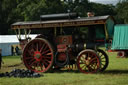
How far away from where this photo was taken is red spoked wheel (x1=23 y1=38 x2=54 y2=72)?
1370 centimetres

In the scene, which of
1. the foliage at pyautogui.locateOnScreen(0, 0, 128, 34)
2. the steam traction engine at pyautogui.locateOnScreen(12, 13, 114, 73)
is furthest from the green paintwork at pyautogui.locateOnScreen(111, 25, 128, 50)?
the foliage at pyautogui.locateOnScreen(0, 0, 128, 34)

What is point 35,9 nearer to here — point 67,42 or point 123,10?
point 123,10

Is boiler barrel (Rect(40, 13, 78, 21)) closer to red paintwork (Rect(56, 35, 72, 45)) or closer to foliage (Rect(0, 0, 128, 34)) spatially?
red paintwork (Rect(56, 35, 72, 45))

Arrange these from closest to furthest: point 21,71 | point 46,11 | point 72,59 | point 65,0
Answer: point 21,71 < point 72,59 < point 46,11 < point 65,0

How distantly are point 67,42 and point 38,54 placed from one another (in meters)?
1.63

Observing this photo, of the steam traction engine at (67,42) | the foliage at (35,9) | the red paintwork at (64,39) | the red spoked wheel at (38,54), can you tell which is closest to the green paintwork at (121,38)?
the steam traction engine at (67,42)

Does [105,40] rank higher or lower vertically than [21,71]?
higher

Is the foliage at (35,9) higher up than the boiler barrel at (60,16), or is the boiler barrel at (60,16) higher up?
the boiler barrel at (60,16)

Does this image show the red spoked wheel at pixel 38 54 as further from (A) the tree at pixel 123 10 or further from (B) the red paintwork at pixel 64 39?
(A) the tree at pixel 123 10

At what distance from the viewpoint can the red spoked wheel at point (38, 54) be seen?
44.9ft

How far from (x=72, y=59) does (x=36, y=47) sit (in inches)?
79.3

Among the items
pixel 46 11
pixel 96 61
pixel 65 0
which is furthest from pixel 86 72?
pixel 65 0

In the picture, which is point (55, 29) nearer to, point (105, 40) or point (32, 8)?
point (105, 40)

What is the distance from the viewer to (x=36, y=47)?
1407 centimetres
